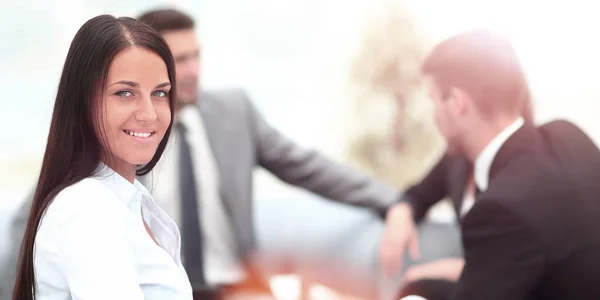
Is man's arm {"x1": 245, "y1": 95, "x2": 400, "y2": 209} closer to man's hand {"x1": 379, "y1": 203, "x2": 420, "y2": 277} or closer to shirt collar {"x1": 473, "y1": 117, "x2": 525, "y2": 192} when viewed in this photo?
man's hand {"x1": 379, "y1": 203, "x2": 420, "y2": 277}

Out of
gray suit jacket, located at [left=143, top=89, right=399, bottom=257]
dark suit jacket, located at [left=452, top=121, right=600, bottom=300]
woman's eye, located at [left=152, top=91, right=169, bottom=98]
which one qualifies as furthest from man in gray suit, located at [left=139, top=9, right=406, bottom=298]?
woman's eye, located at [left=152, top=91, right=169, bottom=98]

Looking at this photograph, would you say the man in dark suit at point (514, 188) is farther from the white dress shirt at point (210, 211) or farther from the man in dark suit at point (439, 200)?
the white dress shirt at point (210, 211)

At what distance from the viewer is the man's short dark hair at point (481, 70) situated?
2047 millimetres

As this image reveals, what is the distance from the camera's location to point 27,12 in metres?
3.62

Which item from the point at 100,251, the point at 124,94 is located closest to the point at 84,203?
the point at 100,251

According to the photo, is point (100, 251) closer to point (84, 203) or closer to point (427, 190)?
point (84, 203)

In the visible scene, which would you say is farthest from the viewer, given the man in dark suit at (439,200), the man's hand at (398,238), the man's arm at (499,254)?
the man's hand at (398,238)

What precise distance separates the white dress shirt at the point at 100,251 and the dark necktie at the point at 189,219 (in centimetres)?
200

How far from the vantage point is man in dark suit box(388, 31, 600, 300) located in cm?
170

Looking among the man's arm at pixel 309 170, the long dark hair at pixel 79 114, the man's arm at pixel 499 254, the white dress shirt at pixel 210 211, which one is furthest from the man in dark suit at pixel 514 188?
the white dress shirt at pixel 210 211

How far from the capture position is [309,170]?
3.13 m

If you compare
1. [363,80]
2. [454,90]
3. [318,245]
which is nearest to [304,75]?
[363,80]

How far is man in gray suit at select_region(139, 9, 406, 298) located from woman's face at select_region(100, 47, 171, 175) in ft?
6.36

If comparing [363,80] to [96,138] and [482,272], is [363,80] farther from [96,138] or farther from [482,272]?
[96,138]
